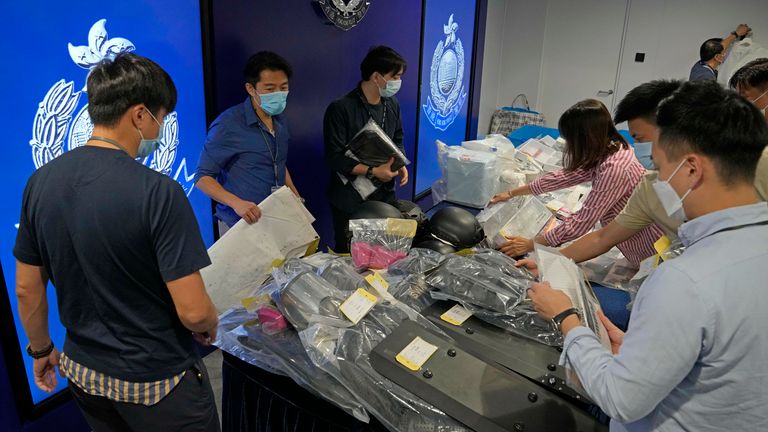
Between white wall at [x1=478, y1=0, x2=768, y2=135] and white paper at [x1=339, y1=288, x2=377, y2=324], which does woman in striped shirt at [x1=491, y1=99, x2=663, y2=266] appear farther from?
white wall at [x1=478, y1=0, x2=768, y2=135]

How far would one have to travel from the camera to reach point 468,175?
434 centimetres

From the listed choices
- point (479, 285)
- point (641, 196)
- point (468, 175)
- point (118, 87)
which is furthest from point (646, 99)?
point (468, 175)

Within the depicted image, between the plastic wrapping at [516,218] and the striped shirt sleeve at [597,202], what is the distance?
0.21 meters

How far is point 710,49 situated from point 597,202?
4338mm

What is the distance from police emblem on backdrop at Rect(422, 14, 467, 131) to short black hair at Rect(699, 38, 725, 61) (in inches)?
103

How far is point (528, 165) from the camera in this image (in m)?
4.39

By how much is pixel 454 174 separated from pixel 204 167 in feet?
8.72

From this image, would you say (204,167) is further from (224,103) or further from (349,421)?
(349,421)

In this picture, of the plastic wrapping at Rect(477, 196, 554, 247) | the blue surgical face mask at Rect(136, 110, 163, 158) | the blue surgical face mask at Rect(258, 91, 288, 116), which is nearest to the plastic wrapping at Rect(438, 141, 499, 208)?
the plastic wrapping at Rect(477, 196, 554, 247)

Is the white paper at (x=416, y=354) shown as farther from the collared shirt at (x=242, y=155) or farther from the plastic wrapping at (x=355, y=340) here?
the collared shirt at (x=242, y=155)

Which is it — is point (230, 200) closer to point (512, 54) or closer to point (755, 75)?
point (755, 75)

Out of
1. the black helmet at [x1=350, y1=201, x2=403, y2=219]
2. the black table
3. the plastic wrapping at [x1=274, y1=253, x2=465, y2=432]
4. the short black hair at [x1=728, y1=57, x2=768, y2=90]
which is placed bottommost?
the black table

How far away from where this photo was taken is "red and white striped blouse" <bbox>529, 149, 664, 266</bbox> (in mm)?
2066

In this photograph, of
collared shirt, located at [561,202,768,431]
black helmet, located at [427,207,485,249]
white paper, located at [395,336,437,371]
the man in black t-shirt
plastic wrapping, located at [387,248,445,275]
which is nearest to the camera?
collared shirt, located at [561,202,768,431]
